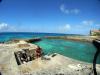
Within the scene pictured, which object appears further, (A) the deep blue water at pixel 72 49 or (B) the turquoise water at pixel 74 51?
(A) the deep blue water at pixel 72 49

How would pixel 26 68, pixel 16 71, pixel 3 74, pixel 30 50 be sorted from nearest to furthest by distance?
1. pixel 3 74
2. pixel 16 71
3. pixel 26 68
4. pixel 30 50

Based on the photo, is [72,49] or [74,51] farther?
[72,49]

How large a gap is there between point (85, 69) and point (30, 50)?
14047mm

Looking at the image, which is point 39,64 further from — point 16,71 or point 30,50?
point 30,50

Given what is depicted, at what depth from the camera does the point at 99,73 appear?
10.6m

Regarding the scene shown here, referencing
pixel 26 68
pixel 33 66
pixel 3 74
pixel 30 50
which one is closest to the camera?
pixel 3 74

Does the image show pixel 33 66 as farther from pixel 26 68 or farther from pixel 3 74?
pixel 3 74

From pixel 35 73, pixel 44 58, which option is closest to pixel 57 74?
pixel 35 73

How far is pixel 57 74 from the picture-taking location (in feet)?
33.5

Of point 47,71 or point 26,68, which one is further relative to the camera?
point 26,68

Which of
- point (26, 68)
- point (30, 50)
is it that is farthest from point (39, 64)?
point (30, 50)

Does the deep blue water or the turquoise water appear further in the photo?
the deep blue water

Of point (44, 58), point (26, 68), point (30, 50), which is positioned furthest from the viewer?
point (30, 50)

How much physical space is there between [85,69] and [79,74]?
3.23ft
